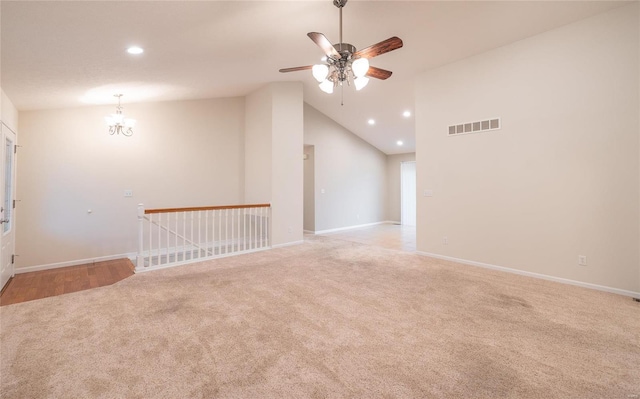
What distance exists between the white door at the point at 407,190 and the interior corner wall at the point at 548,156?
4.92 m

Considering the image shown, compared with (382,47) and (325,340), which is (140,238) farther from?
(382,47)

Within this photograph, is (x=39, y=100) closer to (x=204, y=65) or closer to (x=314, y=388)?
(x=204, y=65)

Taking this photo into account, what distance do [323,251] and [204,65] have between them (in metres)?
3.75

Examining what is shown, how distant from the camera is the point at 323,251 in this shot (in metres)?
5.41

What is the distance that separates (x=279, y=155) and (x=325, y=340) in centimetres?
424

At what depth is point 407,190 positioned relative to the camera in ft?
32.1

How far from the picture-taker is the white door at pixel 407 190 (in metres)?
9.69

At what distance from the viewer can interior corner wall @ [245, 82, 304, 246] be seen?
5.72 m

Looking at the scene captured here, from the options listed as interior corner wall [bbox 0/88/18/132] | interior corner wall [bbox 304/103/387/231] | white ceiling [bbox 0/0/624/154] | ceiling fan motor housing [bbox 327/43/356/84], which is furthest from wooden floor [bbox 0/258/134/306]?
interior corner wall [bbox 304/103/387/231]

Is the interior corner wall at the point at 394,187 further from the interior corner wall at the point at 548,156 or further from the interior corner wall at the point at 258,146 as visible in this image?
the interior corner wall at the point at 258,146

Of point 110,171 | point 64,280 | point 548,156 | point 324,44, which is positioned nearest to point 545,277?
point 548,156

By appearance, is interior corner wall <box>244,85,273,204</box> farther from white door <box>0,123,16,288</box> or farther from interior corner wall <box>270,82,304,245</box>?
white door <box>0,123,16,288</box>

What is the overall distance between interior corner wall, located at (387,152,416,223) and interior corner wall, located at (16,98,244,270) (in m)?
5.76

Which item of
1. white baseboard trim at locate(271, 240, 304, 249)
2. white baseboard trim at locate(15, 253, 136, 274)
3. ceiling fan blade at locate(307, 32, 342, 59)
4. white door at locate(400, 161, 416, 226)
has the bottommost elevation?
white baseboard trim at locate(15, 253, 136, 274)
